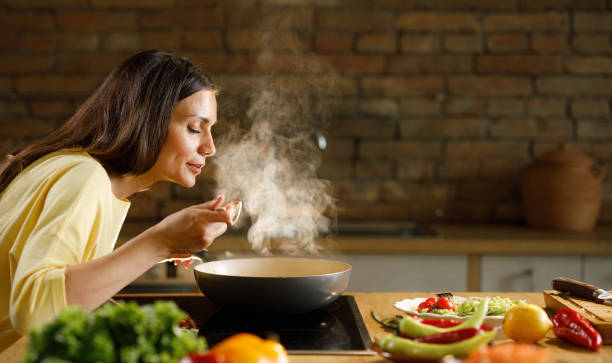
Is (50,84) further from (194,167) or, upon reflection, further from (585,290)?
(585,290)

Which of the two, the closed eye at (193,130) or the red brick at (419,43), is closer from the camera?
the closed eye at (193,130)

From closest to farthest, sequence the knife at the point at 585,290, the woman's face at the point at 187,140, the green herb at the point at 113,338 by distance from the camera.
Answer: the green herb at the point at 113,338
the knife at the point at 585,290
the woman's face at the point at 187,140

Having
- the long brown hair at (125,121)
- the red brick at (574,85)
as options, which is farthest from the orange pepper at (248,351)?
the red brick at (574,85)

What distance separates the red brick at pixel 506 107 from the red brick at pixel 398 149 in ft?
1.13

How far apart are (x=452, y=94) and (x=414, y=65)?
0.25 m

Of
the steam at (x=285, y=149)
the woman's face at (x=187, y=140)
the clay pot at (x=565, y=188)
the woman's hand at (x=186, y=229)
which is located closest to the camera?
the woman's hand at (x=186, y=229)

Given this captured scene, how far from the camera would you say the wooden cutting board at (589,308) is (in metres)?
1.01

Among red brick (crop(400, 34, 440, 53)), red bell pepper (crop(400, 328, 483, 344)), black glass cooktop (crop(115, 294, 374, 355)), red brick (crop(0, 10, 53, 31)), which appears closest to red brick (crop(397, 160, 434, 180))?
red brick (crop(400, 34, 440, 53))

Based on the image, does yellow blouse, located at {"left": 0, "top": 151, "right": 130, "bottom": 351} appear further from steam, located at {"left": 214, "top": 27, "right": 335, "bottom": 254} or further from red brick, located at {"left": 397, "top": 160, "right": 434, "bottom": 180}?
red brick, located at {"left": 397, "top": 160, "right": 434, "bottom": 180}

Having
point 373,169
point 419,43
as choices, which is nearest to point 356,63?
point 419,43

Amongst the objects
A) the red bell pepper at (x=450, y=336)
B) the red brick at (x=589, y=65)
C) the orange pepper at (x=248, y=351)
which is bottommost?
the red bell pepper at (x=450, y=336)

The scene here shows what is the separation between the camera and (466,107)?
3.06 meters

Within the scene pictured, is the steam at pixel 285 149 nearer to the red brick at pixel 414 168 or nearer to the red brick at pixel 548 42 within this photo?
the red brick at pixel 414 168

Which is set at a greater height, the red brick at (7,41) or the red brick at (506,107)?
the red brick at (7,41)
